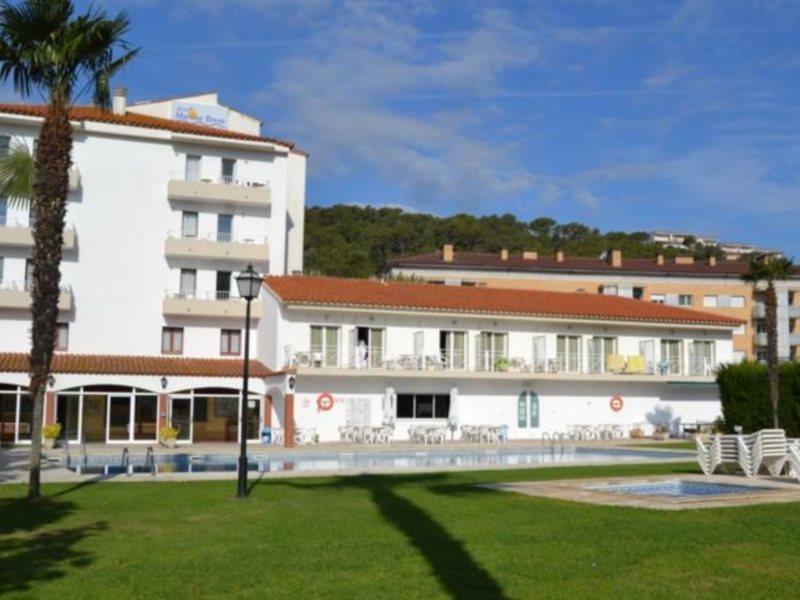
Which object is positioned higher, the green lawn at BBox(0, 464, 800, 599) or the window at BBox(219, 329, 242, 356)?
the window at BBox(219, 329, 242, 356)

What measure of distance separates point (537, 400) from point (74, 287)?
2189 cm

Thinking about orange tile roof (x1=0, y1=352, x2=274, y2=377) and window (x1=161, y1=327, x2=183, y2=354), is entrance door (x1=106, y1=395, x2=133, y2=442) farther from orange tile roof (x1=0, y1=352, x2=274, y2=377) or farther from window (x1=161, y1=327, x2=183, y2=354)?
window (x1=161, y1=327, x2=183, y2=354)

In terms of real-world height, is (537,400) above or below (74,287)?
below

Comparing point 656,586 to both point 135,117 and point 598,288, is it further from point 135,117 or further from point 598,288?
point 598,288

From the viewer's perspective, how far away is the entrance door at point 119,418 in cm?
3706

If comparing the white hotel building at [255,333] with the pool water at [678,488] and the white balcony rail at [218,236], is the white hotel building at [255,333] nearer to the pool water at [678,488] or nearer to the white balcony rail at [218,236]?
the white balcony rail at [218,236]

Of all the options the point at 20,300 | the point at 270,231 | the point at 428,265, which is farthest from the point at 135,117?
the point at 428,265

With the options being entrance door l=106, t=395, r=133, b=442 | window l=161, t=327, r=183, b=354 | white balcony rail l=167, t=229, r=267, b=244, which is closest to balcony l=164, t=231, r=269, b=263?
white balcony rail l=167, t=229, r=267, b=244

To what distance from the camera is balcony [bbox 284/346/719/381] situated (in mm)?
38562

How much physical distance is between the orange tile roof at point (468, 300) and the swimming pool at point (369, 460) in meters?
8.16

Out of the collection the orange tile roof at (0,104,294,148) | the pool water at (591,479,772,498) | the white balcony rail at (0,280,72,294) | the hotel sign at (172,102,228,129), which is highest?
the hotel sign at (172,102,228,129)

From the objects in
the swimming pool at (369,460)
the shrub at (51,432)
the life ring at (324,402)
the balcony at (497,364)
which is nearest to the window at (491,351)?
the balcony at (497,364)

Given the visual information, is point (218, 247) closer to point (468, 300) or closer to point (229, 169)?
point (229, 169)

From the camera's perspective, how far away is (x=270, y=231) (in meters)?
45.5
